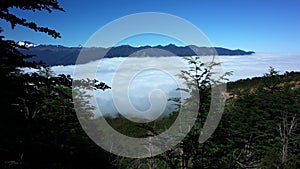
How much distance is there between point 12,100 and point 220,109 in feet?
25.0

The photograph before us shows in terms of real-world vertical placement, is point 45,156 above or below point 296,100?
above

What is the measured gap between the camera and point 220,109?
10.7m

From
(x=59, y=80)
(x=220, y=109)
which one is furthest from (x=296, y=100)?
(x=59, y=80)

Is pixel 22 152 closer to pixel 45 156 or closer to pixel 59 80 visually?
pixel 45 156

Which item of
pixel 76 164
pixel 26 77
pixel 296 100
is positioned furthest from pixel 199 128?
pixel 296 100

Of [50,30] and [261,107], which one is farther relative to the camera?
[261,107]

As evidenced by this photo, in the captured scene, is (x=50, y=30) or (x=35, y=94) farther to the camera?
(x=50, y=30)

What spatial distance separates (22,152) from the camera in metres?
4.94

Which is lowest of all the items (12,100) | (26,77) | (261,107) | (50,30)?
(261,107)

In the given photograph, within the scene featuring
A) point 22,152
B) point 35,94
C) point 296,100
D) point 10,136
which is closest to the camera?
point 10,136

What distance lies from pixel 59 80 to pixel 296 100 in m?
41.5

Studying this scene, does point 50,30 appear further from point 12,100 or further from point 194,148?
point 194,148

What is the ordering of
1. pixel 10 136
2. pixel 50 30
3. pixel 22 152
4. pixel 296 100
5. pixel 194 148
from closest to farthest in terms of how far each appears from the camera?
1. pixel 10 136
2. pixel 22 152
3. pixel 50 30
4. pixel 194 148
5. pixel 296 100

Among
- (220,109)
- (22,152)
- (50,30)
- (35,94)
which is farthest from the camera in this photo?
(220,109)
